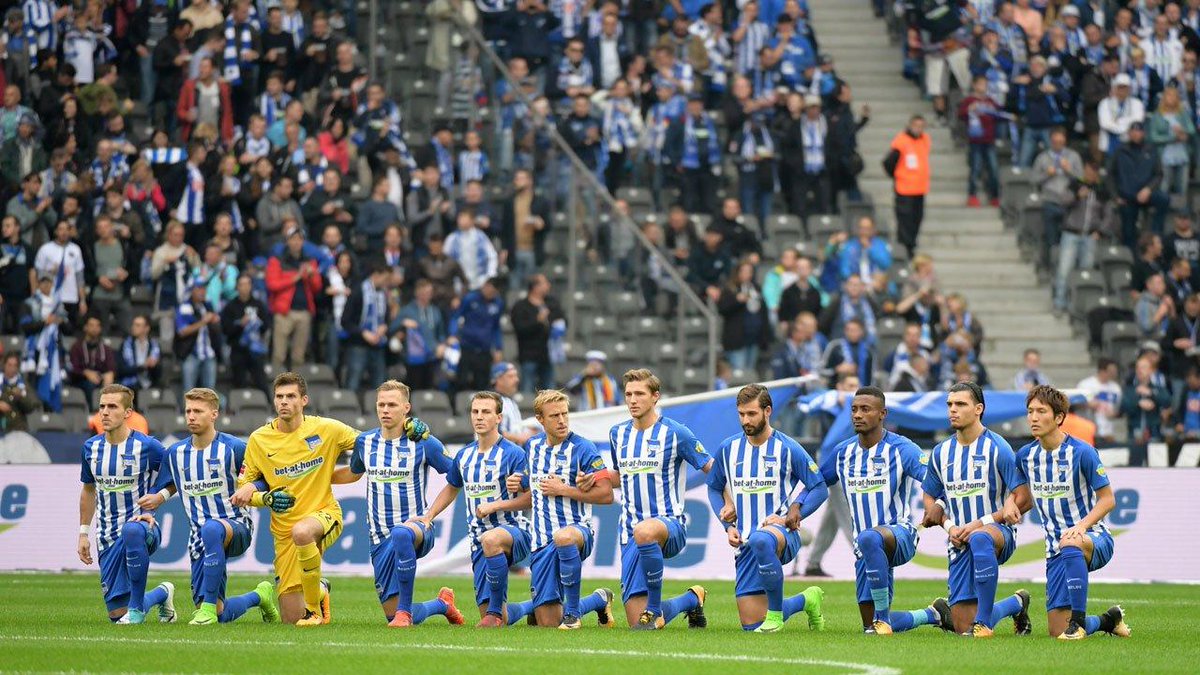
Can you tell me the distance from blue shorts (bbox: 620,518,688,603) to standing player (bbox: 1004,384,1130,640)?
2267 millimetres

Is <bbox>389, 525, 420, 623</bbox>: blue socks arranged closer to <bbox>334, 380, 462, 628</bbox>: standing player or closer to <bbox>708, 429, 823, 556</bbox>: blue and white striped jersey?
<bbox>334, 380, 462, 628</bbox>: standing player

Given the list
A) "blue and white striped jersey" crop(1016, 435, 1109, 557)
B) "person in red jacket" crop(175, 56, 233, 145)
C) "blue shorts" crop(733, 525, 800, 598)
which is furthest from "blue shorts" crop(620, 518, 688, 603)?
"person in red jacket" crop(175, 56, 233, 145)

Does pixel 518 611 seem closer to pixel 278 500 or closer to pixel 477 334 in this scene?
pixel 278 500

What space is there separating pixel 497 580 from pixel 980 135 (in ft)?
56.2

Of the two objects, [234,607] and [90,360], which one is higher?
[90,360]

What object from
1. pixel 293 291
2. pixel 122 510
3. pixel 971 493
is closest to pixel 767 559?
pixel 971 493

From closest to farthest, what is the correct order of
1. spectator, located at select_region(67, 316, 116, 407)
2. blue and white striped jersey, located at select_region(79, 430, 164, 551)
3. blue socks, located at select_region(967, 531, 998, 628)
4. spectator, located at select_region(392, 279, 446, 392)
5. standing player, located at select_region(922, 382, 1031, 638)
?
blue socks, located at select_region(967, 531, 998, 628) → standing player, located at select_region(922, 382, 1031, 638) → blue and white striped jersey, located at select_region(79, 430, 164, 551) → spectator, located at select_region(67, 316, 116, 407) → spectator, located at select_region(392, 279, 446, 392)

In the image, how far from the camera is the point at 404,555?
13977mm

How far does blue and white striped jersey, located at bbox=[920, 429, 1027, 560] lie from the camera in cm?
1359

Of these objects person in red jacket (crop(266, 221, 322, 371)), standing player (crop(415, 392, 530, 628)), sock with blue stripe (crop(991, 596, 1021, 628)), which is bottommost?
sock with blue stripe (crop(991, 596, 1021, 628))

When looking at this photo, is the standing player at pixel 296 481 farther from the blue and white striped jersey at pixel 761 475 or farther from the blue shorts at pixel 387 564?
the blue and white striped jersey at pixel 761 475

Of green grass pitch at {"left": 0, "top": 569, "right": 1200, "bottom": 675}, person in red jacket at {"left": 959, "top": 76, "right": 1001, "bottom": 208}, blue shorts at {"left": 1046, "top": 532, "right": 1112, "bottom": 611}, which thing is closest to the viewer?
green grass pitch at {"left": 0, "top": 569, "right": 1200, "bottom": 675}

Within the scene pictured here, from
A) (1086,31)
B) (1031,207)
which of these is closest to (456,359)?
(1031,207)

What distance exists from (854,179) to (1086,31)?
4.83 metres
